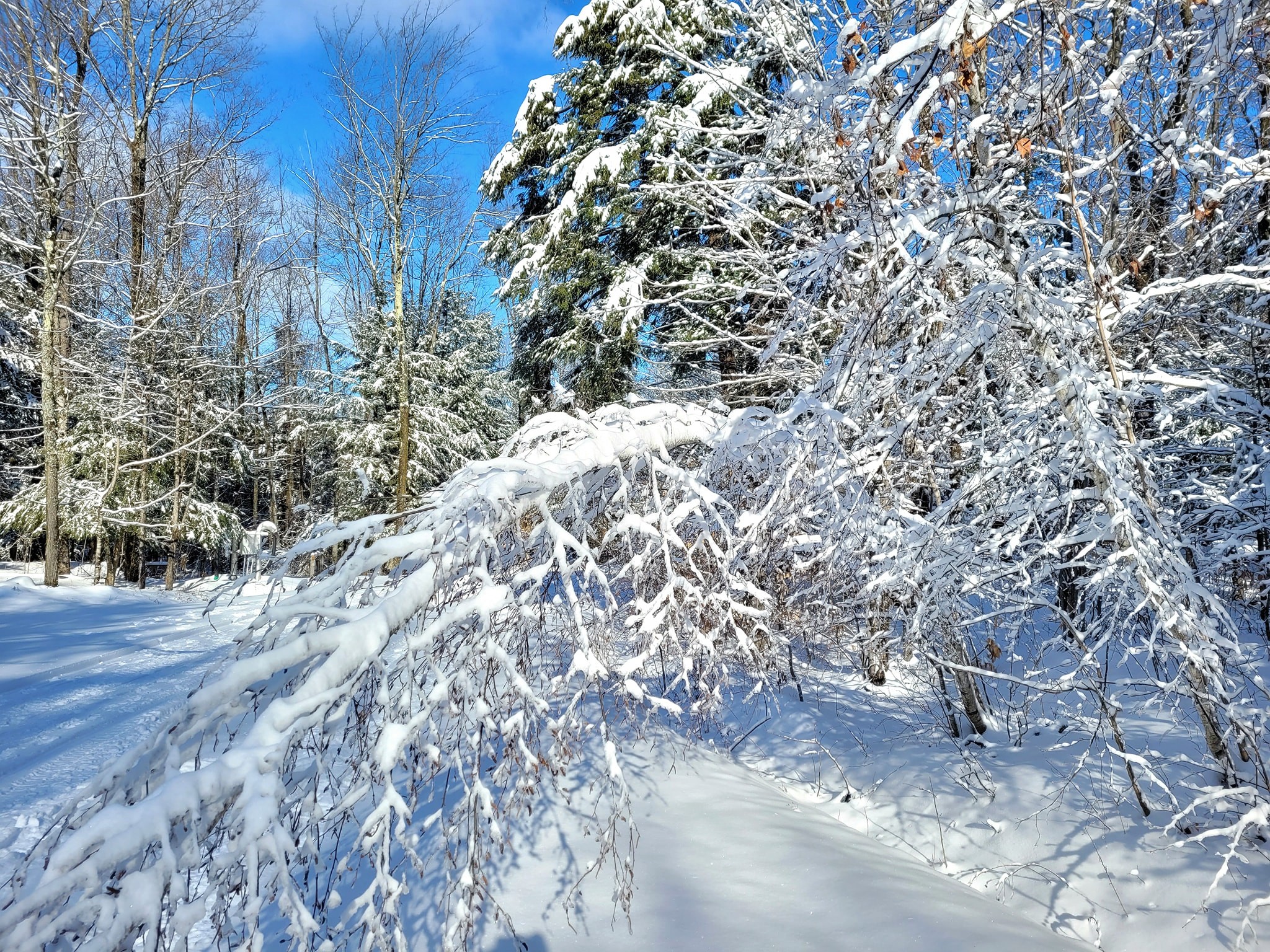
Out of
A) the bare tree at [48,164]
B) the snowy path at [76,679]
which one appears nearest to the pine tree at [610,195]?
the snowy path at [76,679]

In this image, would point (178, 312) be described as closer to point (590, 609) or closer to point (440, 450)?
point (440, 450)

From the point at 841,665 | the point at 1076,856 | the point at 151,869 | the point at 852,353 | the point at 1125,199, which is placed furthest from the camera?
the point at 841,665

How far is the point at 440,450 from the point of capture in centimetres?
1666

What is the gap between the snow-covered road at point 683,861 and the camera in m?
2.86

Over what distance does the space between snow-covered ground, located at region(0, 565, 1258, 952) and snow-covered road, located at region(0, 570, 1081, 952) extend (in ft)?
0.04

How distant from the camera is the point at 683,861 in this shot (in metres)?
3.53

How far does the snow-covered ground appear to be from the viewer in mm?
2961

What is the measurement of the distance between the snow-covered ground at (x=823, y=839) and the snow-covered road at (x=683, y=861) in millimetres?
12

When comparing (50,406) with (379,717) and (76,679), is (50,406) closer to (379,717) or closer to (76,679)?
(76,679)

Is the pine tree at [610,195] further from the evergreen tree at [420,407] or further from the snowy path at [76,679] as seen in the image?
the snowy path at [76,679]

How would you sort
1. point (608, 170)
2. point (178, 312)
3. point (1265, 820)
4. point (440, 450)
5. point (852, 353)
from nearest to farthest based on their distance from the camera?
point (1265, 820) < point (852, 353) < point (608, 170) < point (178, 312) < point (440, 450)

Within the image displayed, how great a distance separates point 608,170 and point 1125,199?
663 cm

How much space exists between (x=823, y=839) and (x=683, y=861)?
2.86 ft

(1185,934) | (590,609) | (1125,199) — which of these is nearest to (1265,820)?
(1185,934)
